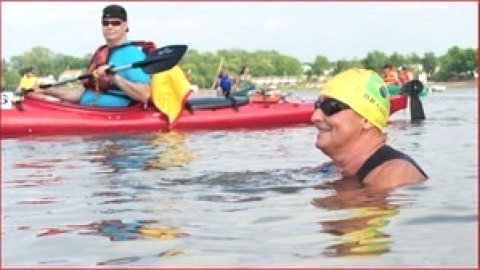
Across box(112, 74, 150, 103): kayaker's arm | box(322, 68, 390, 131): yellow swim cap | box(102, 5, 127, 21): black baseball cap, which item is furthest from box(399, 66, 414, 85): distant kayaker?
box(322, 68, 390, 131): yellow swim cap

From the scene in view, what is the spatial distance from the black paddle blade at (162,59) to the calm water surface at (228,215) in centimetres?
437

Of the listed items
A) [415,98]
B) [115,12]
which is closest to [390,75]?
[415,98]

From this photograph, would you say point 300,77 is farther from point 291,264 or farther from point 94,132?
point 291,264

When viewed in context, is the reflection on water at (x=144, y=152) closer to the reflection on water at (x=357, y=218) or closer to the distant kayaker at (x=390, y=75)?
the reflection on water at (x=357, y=218)

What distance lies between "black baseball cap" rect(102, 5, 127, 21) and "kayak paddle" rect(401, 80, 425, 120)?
5436 mm

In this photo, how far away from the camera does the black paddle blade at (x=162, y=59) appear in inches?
490

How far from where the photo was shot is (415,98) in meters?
16.3

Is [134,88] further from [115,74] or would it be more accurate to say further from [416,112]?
[416,112]

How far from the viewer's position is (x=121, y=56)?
1256 cm

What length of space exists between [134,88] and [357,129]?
7.92 metres

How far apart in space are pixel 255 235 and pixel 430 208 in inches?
A: 38.4

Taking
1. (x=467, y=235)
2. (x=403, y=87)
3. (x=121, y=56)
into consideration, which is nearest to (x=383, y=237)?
(x=467, y=235)

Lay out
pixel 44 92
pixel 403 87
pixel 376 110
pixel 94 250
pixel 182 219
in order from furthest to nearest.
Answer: pixel 403 87
pixel 44 92
pixel 376 110
pixel 182 219
pixel 94 250

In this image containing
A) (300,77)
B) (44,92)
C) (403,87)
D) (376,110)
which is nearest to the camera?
(376,110)
